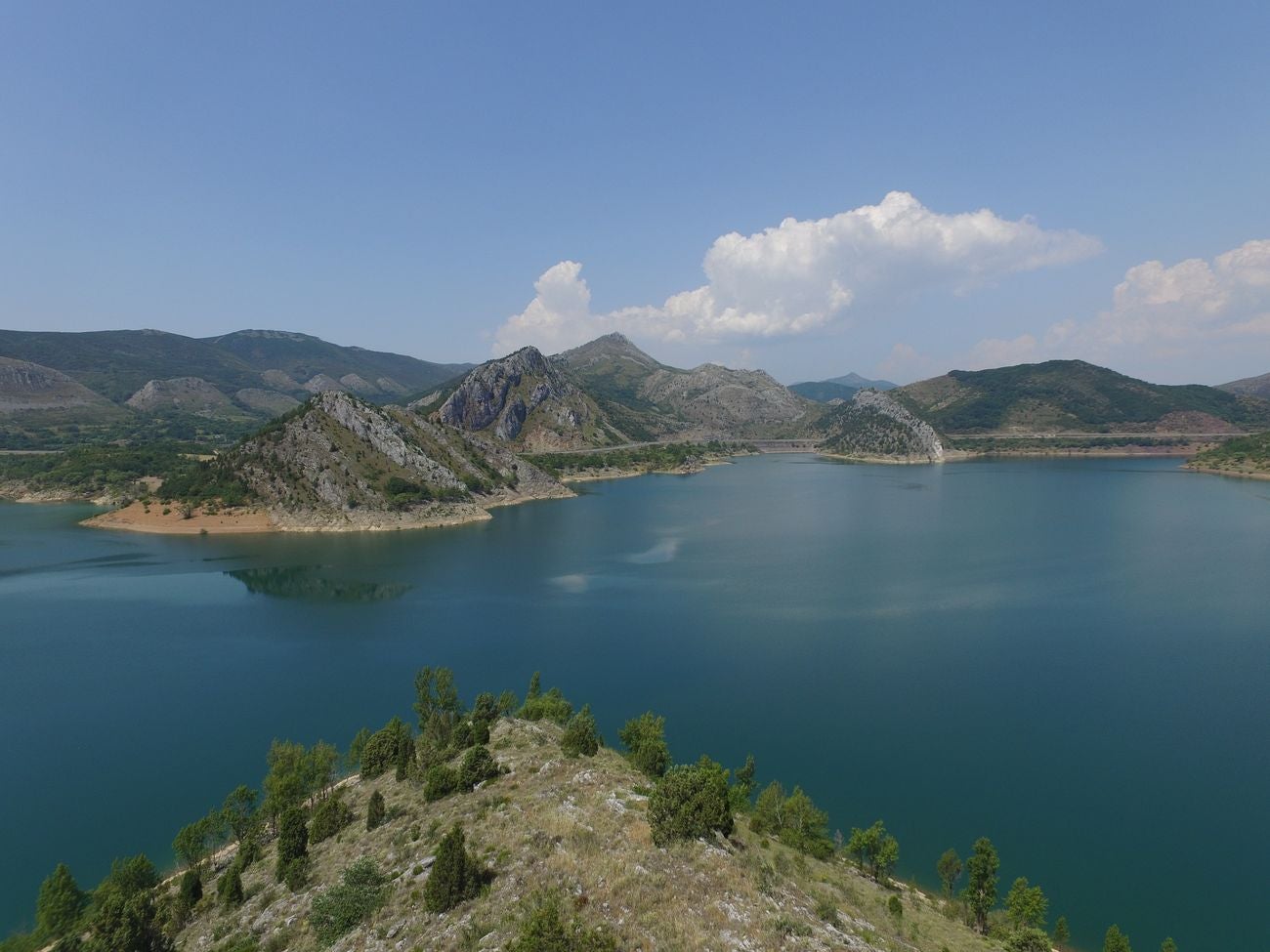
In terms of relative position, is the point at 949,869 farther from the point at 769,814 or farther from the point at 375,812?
the point at 375,812

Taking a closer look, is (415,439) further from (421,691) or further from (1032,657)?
(1032,657)

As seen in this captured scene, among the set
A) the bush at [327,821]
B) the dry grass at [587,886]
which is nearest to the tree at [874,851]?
the dry grass at [587,886]

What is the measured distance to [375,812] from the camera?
1272 inches

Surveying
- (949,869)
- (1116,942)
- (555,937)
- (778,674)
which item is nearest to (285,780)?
(555,937)

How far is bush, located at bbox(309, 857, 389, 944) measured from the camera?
23494 mm

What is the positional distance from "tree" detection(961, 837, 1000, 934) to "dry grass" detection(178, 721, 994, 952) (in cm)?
164

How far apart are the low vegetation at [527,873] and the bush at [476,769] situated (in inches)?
3.0

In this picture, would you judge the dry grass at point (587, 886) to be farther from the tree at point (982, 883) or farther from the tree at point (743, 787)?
the tree at point (743, 787)

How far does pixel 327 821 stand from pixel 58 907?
1098cm

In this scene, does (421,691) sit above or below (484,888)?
below

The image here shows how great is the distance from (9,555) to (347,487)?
55.7m

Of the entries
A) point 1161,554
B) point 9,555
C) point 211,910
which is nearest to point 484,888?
point 211,910

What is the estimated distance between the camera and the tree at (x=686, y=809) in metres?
25.1

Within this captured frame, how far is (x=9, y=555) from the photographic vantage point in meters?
111
